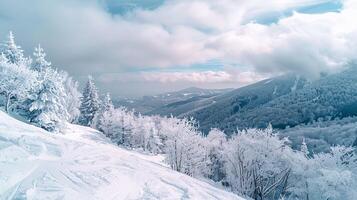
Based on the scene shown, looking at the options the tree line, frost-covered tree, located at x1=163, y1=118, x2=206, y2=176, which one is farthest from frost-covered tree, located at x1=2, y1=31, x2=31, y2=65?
frost-covered tree, located at x1=163, y1=118, x2=206, y2=176

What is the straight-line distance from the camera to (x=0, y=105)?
55438 millimetres

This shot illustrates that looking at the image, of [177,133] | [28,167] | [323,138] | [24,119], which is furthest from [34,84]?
[323,138]

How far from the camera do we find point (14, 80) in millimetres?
51156

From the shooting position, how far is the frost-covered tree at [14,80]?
49969 mm

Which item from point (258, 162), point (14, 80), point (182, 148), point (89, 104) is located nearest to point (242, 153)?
point (258, 162)

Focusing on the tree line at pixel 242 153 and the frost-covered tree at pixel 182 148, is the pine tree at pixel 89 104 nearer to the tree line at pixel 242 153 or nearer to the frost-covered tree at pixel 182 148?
the tree line at pixel 242 153

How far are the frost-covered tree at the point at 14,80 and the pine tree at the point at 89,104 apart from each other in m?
36.8

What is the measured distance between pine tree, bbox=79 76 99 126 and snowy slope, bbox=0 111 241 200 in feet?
213

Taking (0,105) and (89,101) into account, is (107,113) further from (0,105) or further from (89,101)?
(0,105)

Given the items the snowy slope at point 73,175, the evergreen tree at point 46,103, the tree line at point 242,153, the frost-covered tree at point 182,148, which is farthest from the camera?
the frost-covered tree at point 182,148

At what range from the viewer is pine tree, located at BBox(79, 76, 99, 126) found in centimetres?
8907

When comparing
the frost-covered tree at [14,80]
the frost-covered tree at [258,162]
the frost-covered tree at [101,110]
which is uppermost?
the frost-covered tree at [14,80]

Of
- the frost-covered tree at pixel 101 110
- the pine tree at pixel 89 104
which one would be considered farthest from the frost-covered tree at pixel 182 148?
the pine tree at pixel 89 104

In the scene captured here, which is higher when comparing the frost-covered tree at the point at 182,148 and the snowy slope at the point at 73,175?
the snowy slope at the point at 73,175
